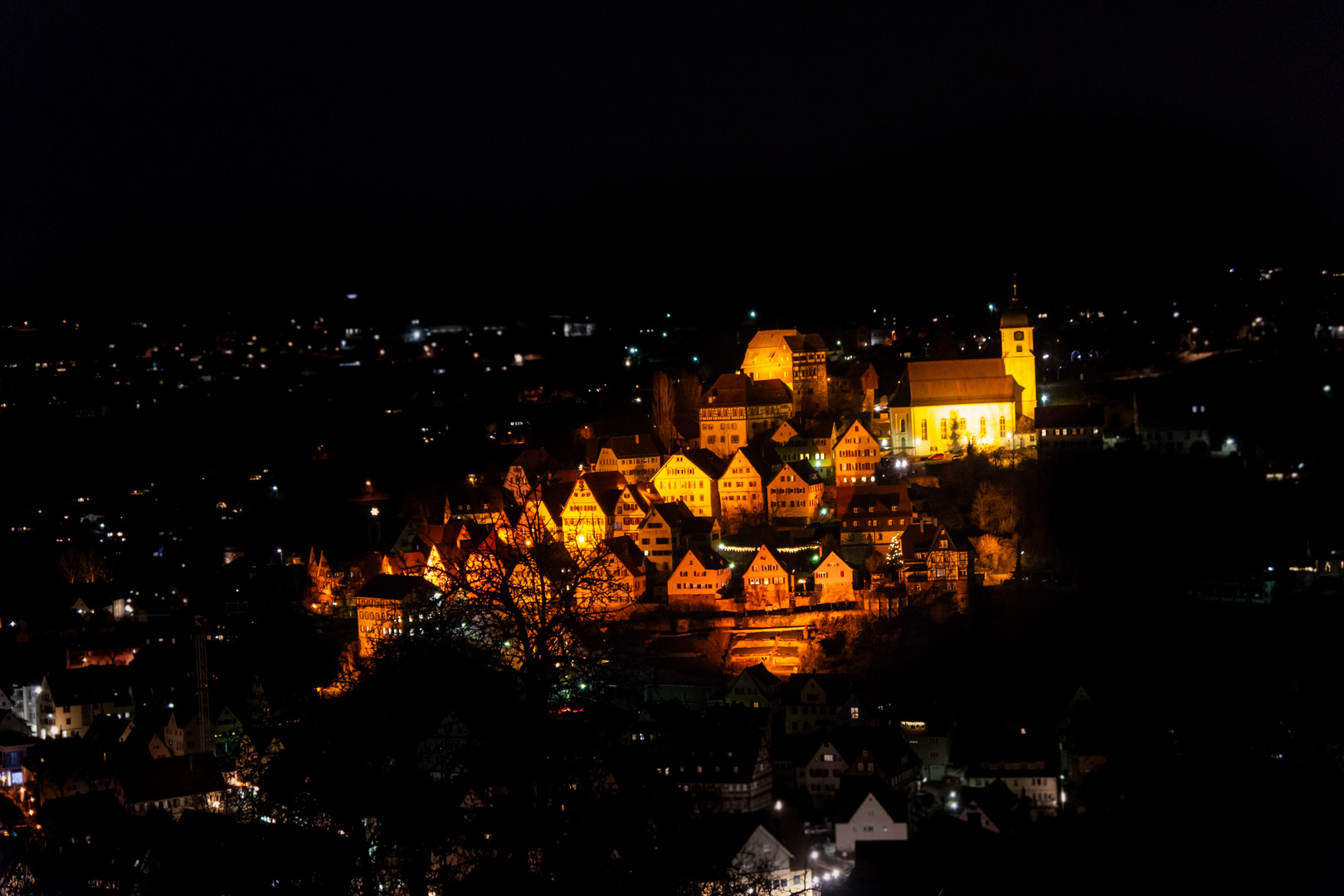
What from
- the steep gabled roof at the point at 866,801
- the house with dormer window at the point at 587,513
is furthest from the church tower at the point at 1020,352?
the steep gabled roof at the point at 866,801

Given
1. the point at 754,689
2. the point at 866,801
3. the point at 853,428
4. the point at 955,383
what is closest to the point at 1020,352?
the point at 955,383

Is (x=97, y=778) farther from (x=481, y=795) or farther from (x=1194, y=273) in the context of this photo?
(x=1194, y=273)

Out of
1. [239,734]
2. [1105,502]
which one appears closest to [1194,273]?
[1105,502]

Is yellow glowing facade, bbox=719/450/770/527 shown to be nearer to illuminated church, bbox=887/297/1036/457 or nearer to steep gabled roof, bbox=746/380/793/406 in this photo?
A: steep gabled roof, bbox=746/380/793/406

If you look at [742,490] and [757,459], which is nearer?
[742,490]

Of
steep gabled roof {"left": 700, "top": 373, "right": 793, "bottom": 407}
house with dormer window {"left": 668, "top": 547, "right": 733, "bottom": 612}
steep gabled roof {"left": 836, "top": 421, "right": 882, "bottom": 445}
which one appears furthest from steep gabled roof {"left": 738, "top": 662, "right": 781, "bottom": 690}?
steep gabled roof {"left": 700, "top": 373, "right": 793, "bottom": 407}

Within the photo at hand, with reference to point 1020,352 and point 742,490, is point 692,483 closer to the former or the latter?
point 742,490

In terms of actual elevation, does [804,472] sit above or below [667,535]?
above
